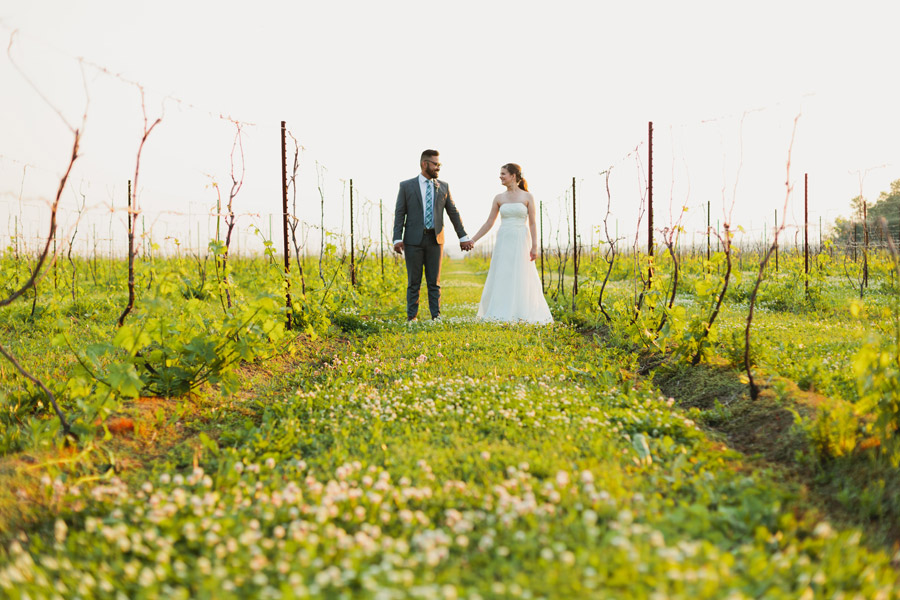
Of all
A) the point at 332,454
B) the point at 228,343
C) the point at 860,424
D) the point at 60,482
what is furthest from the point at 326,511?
the point at 860,424

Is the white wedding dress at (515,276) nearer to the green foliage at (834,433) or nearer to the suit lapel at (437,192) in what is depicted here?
the suit lapel at (437,192)

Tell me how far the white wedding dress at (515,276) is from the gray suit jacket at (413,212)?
1013mm

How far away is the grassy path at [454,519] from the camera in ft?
5.98

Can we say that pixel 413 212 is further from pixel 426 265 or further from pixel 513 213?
pixel 513 213

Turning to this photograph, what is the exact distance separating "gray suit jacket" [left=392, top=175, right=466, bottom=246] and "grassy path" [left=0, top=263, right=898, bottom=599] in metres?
4.82

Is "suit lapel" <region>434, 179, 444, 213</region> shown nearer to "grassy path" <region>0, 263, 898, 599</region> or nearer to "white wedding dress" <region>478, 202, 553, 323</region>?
"white wedding dress" <region>478, 202, 553, 323</region>

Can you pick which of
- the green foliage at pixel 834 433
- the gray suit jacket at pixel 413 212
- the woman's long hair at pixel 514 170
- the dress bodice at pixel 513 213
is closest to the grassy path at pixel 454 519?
the green foliage at pixel 834 433

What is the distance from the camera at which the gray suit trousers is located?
8.45m

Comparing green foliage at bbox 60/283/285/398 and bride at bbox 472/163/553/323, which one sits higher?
bride at bbox 472/163/553/323

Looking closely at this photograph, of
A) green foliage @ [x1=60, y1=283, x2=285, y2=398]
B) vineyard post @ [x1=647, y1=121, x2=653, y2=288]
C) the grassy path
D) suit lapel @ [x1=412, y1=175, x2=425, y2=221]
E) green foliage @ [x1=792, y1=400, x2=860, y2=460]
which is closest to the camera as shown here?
the grassy path

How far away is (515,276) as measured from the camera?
8.64 m

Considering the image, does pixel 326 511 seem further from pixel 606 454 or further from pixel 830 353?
pixel 830 353

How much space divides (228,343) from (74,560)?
2.15 meters

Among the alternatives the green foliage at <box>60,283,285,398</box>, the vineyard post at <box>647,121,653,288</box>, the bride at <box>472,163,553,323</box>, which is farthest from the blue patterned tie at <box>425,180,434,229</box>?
the green foliage at <box>60,283,285,398</box>
